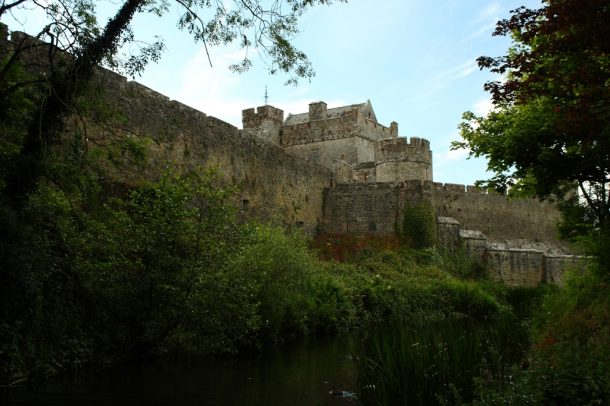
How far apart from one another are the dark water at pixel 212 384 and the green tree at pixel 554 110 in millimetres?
5887

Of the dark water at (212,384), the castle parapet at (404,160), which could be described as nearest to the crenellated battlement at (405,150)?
the castle parapet at (404,160)

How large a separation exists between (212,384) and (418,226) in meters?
20.7

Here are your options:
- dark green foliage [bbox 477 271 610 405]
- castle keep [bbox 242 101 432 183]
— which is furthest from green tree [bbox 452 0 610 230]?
castle keep [bbox 242 101 432 183]

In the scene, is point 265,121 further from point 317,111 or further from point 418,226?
point 418,226

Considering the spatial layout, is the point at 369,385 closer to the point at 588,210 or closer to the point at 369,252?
the point at 588,210

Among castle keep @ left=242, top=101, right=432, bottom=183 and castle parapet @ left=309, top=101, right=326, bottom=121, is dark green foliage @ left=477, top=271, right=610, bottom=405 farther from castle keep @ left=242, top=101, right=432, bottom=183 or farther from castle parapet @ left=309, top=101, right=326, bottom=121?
castle parapet @ left=309, top=101, right=326, bottom=121

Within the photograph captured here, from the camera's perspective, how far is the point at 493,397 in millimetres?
5980

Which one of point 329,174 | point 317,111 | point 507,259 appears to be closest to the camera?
point 507,259

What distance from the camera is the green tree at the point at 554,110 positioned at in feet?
28.1

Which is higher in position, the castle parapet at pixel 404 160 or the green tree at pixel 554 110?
the castle parapet at pixel 404 160

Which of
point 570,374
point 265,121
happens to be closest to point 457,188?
point 265,121

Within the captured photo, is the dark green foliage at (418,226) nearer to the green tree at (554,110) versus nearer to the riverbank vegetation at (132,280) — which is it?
the green tree at (554,110)

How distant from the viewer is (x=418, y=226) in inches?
1177

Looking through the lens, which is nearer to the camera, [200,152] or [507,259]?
[200,152]
